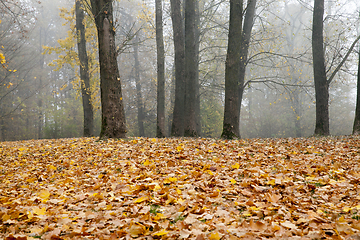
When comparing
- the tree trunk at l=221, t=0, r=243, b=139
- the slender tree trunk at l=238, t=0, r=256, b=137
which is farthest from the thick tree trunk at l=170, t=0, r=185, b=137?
the tree trunk at l=221, t=0, r=243, b=139

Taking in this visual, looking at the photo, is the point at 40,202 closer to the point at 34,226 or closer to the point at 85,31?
the point at 34,226

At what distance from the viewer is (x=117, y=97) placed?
716 cm

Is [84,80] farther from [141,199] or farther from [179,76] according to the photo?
[141,199]

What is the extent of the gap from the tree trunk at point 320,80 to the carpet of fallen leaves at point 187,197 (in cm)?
429

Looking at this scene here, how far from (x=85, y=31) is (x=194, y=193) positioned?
11865 mm

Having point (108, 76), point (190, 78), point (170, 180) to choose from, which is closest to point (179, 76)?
point (190, 78)

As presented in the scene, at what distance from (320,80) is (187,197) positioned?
8648 millimetres

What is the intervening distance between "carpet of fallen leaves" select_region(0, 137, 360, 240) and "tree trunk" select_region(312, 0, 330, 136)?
14.1 ft

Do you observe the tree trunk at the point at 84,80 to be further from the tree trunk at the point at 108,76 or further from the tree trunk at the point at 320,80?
the tree trunk at the point at 320,80

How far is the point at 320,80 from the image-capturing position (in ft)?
30.3

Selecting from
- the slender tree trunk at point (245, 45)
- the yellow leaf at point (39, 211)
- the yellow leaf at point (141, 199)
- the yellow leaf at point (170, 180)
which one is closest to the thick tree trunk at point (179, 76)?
the slender tree trunk at point (245, 45)

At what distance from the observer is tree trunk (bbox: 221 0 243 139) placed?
7.40m

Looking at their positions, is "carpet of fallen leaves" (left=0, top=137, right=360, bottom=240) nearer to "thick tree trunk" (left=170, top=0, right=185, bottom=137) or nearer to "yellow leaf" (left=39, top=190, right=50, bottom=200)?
"yellow leaf" (left=39, top=190, right=50, bottom=200)

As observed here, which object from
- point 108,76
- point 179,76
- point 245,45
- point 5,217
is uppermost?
point 245,45
